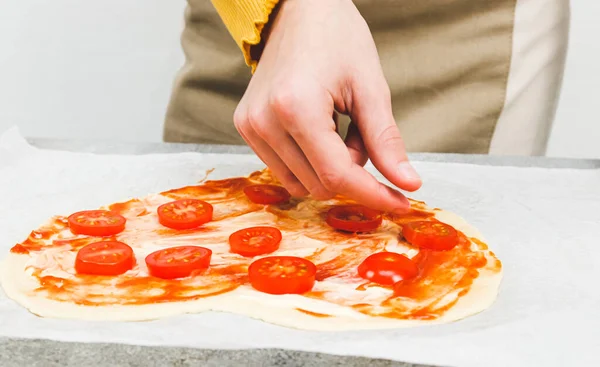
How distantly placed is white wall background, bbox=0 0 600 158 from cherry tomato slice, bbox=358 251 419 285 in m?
1.51

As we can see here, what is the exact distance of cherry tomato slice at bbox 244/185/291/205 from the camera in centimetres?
123

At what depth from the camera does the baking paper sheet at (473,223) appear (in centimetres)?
80

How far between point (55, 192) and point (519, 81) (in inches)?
39.6

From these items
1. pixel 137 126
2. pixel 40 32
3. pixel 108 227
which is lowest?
pixel 137 126

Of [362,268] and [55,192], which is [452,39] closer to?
[362,268]

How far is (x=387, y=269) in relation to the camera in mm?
947

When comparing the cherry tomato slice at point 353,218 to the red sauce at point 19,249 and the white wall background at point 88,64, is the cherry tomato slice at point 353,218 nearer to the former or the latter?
the red sauce at point 19,249

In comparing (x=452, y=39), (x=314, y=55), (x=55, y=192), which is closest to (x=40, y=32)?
(x=55, y=192)

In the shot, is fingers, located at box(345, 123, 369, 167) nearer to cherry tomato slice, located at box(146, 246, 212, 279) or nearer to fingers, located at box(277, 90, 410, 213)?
fingers, located at box(277, 90, 410, 213)

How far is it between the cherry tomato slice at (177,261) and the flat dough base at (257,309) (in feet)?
0.23

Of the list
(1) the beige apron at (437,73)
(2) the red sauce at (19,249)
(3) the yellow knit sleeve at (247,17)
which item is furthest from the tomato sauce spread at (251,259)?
(1) the beige apron at (437,73)

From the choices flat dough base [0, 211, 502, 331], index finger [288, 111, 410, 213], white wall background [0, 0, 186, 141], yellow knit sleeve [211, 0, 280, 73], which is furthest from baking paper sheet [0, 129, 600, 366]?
white wall background [0, 0, 186, 141]

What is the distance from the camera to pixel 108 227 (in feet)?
3.55

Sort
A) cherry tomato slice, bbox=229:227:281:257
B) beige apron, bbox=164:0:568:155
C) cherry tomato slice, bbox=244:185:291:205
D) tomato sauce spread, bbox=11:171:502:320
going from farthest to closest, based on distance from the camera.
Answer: beige apron, bbox=164:0:568:155 < cherry tomato slice, bbox=244:185:291:205 < cherry tomato slice, bbox=229:227:281:257 < tomato sauce spread, bbox=11:171:502:320
